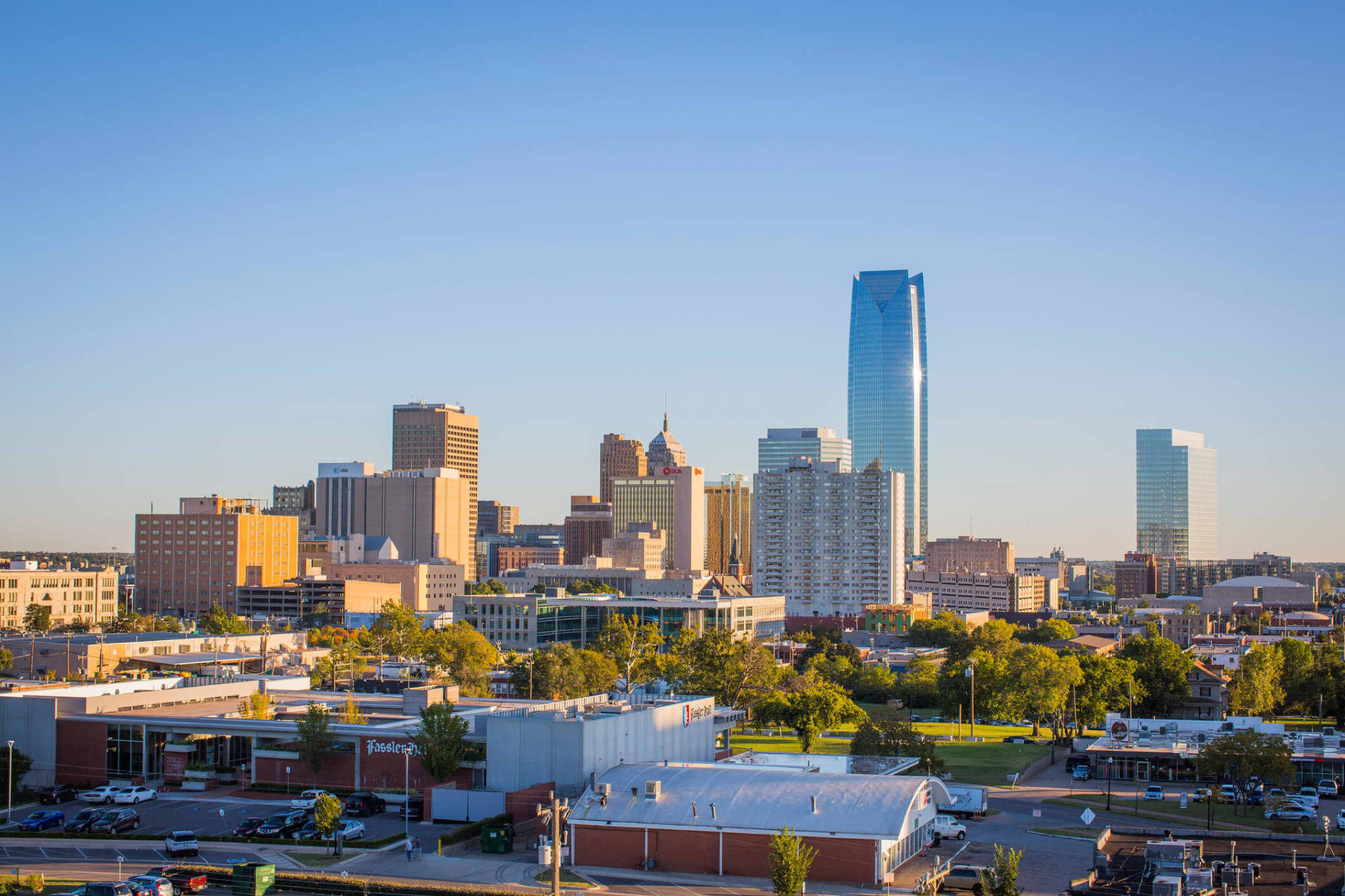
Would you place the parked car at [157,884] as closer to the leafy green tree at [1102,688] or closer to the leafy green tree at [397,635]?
the leafy green tree at [1102,688]

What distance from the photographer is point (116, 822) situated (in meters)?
60.5

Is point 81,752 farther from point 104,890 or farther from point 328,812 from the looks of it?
point 104,890

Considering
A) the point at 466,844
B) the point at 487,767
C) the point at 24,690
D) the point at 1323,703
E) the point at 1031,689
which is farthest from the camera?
the point at 1323,703

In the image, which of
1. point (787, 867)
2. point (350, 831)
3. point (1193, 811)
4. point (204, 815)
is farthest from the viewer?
point (1193, 811)

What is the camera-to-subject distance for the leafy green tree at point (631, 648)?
131m

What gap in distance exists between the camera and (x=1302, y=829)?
6556 cm

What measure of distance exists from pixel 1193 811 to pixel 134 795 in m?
57.3

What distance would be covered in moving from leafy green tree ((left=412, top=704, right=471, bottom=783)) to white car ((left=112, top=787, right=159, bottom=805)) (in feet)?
48.0

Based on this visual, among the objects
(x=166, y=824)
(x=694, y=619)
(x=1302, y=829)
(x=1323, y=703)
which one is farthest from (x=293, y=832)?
(x=694, y=619)

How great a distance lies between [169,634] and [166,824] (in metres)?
89.7

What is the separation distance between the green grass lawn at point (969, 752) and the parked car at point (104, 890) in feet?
148

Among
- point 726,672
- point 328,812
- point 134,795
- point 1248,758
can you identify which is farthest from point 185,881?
point 726,672

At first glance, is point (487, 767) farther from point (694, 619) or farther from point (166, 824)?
point (694, 619)

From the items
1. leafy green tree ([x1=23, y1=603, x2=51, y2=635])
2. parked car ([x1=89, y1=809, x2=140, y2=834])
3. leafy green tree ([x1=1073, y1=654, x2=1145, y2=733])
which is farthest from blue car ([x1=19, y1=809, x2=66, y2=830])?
leafy green tree ([x1=23, y1=603, x2=51, y2=635])
